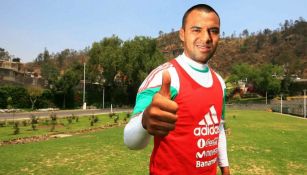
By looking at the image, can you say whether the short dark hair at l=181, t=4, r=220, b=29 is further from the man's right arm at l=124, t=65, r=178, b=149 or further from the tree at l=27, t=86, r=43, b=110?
the tree at l=27, t=86, r=43, b=110

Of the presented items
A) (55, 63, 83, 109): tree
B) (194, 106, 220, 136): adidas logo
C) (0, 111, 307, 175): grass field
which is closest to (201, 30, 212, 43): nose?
(194, 106, 220, 136): adidas logo

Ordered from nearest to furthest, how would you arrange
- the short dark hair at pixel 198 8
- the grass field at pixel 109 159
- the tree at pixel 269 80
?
1. the short dark hair at pixel 198 8
2. the grass field at pixel 109 159
3. the tree at pixel 269 80

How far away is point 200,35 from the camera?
3.05 m

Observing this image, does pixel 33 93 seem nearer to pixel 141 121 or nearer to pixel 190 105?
pixel 190 105

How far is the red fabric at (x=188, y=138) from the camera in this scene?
283 centimetres

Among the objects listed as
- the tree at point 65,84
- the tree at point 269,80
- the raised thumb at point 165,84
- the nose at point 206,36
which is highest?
the tree at point 269,80

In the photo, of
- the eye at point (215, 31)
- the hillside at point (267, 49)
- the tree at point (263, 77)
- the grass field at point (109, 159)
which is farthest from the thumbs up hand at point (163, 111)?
the hillside at point (267, 49)

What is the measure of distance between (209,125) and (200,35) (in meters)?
0.77

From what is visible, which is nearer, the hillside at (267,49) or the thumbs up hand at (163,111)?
the thumbs up hand at (163,111)

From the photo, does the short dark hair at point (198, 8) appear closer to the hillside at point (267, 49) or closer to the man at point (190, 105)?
the man at point (190, 105)

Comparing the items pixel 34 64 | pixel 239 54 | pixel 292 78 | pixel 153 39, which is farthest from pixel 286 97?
pixel 34 64

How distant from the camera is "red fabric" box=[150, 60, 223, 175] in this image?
2.83 metres

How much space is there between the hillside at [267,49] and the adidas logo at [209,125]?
124308 mm

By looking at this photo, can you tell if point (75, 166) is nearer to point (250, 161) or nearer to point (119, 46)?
point (250, 161)
